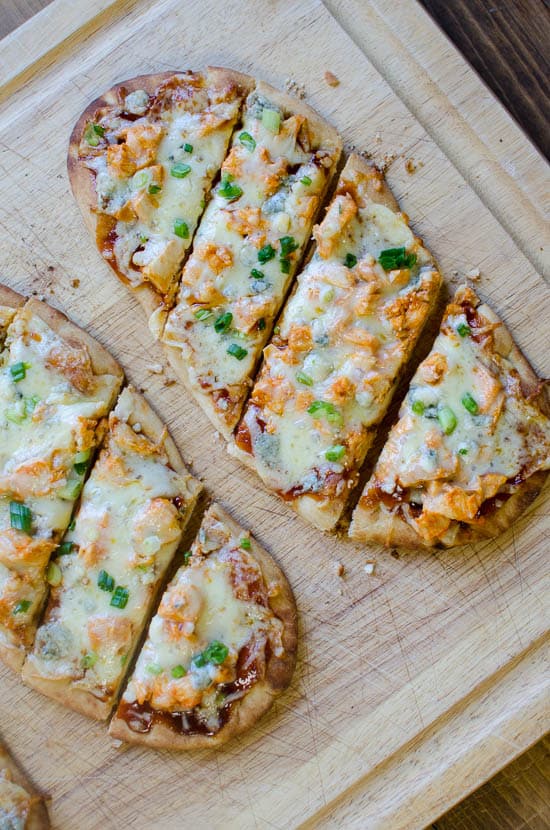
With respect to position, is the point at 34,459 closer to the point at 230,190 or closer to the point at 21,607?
the point at 21,607

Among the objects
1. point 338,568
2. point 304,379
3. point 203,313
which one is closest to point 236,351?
point 203,313

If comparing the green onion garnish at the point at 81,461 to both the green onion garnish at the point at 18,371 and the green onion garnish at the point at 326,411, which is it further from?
the green onion garnish at the point at 326,411

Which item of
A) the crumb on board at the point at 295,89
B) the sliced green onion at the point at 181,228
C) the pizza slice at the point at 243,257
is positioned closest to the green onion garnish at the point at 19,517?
the pizza slice at the point at 243,257

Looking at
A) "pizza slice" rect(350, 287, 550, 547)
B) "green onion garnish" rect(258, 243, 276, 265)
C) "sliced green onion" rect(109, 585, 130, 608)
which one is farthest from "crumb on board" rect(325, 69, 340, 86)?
"sliced green onion" rect(109, 585, 130, 608)

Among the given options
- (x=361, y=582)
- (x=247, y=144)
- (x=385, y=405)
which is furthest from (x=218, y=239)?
(x=361, y=582)

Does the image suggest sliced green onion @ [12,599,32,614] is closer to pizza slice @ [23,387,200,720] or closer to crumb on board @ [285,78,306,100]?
pizza slice @ [23,387,200,720]

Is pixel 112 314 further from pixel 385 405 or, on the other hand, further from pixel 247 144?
pixel 385 405
